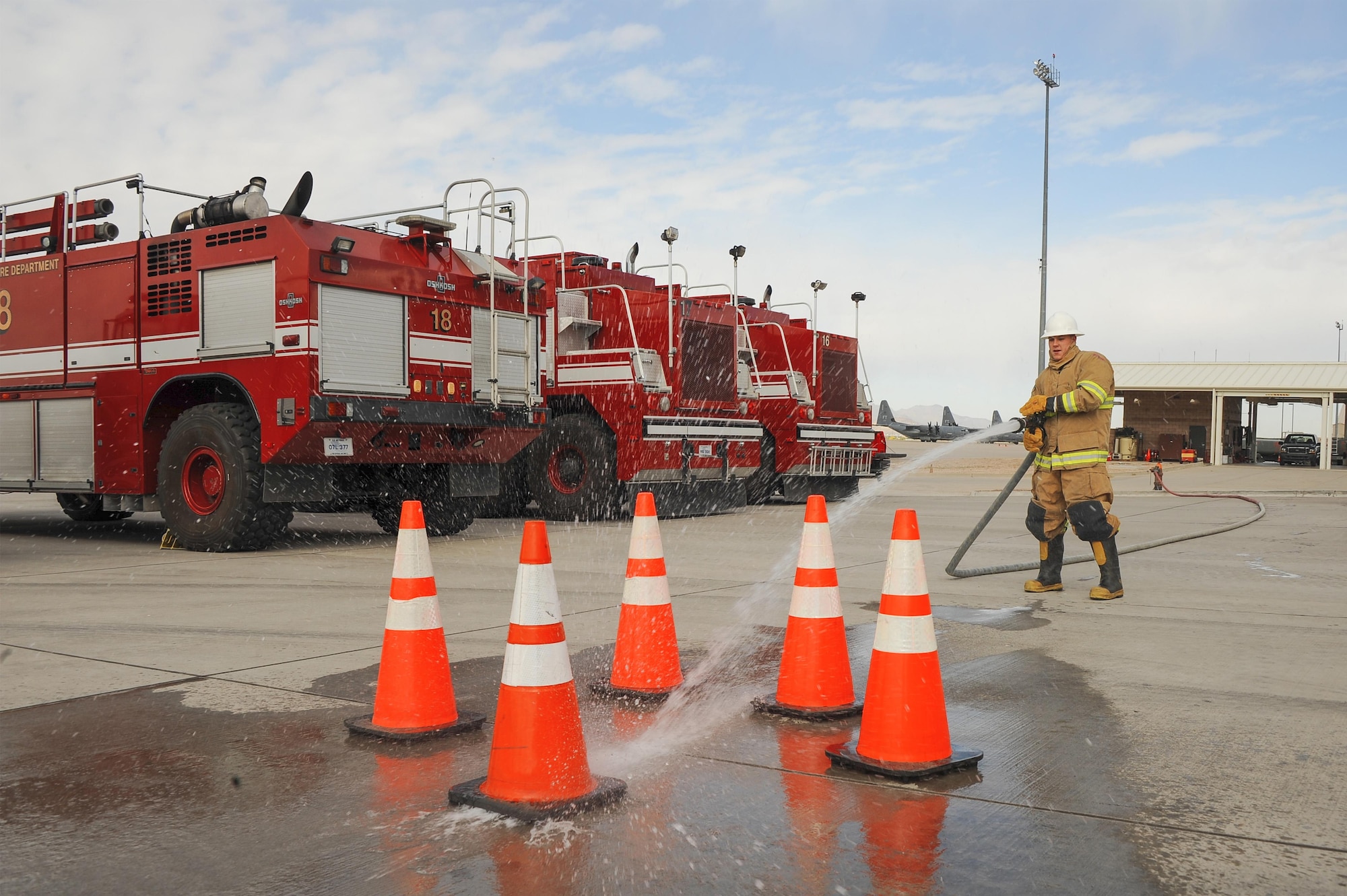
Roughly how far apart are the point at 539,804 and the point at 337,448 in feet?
24.8

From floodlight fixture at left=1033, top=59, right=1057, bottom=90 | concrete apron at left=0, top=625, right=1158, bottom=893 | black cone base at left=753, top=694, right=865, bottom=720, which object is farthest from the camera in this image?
floodlight fixture at left=1033, top=59, right=1057, bottom=90

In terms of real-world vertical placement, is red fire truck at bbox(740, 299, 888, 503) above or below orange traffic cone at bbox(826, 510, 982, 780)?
above

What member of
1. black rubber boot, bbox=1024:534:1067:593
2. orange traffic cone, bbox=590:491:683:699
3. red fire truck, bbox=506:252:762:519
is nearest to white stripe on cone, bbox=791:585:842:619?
orange traffic cone, bbox=590:491:683:699

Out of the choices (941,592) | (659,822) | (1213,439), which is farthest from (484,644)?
(1213,439)

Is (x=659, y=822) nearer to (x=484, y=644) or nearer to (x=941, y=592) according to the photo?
(x=484, y=644)

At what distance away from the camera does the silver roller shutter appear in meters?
10.4

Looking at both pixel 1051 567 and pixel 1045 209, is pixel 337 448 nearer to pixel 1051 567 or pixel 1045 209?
pixel 1051 567

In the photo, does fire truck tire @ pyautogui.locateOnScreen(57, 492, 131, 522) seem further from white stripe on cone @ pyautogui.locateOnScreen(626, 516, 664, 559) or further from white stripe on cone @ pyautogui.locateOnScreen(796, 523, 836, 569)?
white stripe on cone @ pyautogui.locateOnScreen(796, 523, 836, 569)

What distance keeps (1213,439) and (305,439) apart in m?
43.4

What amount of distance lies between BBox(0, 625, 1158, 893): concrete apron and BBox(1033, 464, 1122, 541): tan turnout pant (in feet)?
12.0

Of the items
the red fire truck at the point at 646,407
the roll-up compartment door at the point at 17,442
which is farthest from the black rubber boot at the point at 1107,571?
the roll-up compartment door at the point at 17,442

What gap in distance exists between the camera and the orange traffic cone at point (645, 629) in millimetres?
4953

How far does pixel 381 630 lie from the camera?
6457 millimetres

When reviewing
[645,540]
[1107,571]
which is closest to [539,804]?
[645,540]
